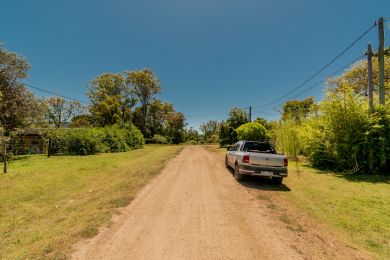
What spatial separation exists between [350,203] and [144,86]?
5474cm

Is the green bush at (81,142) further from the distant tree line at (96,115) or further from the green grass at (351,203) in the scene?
the green grass at (351,203)

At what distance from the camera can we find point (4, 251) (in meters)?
3.63

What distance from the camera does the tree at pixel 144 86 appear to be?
180 ft

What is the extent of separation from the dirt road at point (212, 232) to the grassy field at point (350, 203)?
44cm

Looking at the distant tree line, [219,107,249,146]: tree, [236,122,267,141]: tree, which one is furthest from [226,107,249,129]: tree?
the distant tree line

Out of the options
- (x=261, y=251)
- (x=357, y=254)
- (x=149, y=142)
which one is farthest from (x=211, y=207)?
(x=149, y=142)

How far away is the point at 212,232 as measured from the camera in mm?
4367

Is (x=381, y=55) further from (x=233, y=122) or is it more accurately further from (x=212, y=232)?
(x=233, y=122)

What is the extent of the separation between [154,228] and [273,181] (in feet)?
20.8

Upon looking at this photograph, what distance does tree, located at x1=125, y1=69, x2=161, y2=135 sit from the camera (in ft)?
180

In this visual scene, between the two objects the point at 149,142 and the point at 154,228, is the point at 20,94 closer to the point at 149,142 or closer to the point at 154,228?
the point at 154,228

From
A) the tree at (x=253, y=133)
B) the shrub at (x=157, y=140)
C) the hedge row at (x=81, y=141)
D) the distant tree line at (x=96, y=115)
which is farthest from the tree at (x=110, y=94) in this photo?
the tree at (x=253, y=133)

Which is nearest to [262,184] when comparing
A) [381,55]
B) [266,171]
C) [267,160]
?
[266,171]

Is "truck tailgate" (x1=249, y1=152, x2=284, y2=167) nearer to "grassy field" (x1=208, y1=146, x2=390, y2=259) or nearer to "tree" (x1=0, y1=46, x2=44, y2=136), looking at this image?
"grassy field" (x1=208, y1=146, x2=390, y2=259)
